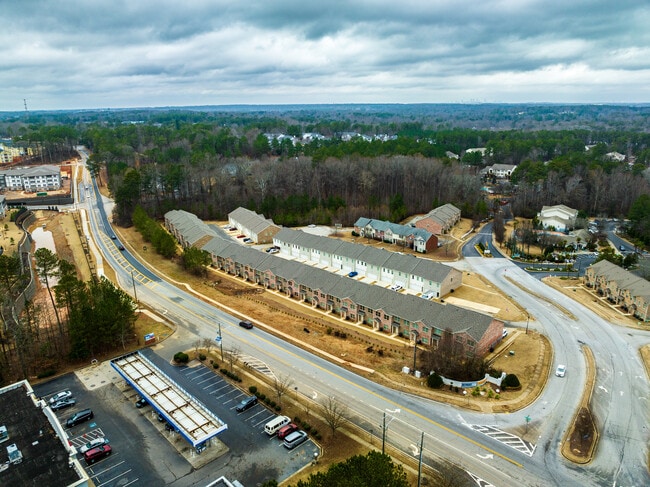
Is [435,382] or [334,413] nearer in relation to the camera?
[334,413]

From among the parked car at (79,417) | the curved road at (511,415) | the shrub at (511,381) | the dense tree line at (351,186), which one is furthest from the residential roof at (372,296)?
the dense tree line at (351,186)

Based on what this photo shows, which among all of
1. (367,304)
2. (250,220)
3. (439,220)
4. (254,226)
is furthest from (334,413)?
(439,220)

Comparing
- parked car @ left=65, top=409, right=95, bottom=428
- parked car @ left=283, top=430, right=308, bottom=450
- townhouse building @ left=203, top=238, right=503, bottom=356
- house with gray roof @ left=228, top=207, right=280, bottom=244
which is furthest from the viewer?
house with gray roof @ left=228, top=207, right=280, bottom=244

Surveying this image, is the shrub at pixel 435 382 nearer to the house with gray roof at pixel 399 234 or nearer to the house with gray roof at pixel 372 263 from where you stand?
the house with gray roof at pixel 372 263

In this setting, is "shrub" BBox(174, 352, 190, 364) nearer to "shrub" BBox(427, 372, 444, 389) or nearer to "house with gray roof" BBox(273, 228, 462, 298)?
"shrub" BBox(427, 372, 444, 389)

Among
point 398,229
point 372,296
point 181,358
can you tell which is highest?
point 372,296

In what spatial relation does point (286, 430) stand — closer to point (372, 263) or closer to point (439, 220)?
point (372, 263)

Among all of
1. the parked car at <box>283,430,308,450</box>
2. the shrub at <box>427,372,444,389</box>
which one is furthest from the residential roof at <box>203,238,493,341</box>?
the parked car at <box>283,430,308,450</box>
